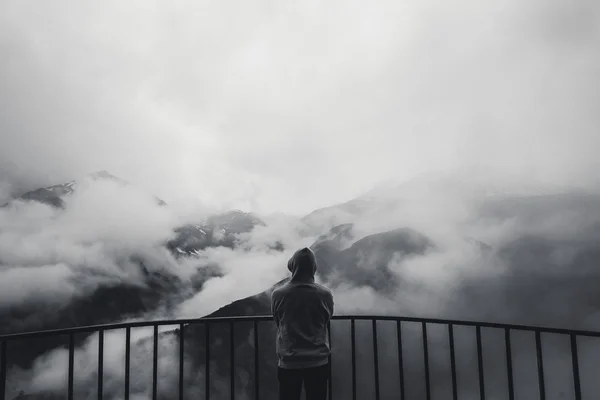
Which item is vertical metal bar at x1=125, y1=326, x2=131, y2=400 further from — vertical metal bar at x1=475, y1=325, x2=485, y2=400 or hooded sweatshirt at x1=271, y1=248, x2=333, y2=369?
vertical metal bar at x1=475, y1=325, x2=485, y2=400

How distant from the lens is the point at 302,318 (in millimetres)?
3188

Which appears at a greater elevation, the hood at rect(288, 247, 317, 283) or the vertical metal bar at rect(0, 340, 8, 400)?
the hood at rect(288, 247, 317, 283)

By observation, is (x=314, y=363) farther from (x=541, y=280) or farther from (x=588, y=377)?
(x=588, y=377)

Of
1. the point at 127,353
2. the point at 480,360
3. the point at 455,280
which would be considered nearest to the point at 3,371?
the point at 127,353

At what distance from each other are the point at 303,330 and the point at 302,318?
0.31 feet

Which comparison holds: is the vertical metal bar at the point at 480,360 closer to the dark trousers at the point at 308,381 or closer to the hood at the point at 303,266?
the dark trousers at the point at 308,381

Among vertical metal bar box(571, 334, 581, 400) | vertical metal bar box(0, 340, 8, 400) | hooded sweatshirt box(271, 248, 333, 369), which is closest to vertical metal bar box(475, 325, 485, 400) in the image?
vertical metal bar box(571, 334, 581, 400)

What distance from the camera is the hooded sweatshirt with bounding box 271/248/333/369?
3170 mm

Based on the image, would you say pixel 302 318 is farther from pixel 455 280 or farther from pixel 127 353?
pixel 455 280

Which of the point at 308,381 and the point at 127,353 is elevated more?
the point at 127,353

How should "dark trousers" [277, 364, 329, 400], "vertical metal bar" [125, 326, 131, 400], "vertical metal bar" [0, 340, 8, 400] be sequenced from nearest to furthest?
"vertical metal bar" [0, 340, 8, 400], "dark trousers" [277, 364, 329, 400], "vertical metal bar" [125, 326, 131, 400]

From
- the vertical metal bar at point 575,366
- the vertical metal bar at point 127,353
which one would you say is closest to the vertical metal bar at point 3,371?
the vertical metal bar at point 127,353

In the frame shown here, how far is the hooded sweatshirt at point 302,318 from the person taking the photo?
3170mm

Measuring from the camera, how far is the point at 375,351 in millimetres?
4207
